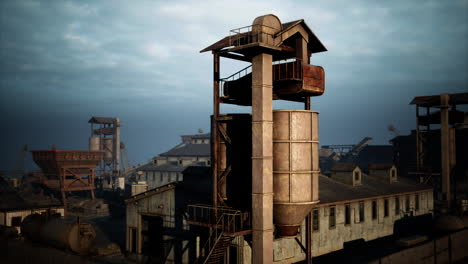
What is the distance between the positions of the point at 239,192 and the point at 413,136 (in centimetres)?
5756

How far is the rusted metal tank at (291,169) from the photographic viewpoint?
18062mm

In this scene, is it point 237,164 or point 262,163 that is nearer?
point 262,163

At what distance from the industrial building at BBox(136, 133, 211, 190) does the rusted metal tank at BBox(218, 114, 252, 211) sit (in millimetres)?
49012

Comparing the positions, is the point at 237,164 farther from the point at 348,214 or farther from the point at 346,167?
the point at 346,167

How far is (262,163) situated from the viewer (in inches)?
683

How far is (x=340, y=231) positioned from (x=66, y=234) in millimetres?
20250

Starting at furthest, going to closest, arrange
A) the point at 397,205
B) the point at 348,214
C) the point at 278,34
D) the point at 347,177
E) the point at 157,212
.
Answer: the point at 397,205, the point at 347,177, the point at 348,214, the point at 157,212, the point at 278,34

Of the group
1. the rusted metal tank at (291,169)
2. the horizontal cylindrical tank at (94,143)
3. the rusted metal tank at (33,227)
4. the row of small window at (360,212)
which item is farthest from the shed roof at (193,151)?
the rusted metal tank at (291,169)

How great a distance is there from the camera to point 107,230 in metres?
42.0

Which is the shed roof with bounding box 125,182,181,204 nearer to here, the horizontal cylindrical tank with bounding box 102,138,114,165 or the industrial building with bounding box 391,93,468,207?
the industrial building with bounding box 391,93,468,207

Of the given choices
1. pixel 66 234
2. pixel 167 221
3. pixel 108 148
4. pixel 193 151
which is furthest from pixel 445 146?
pixel 108 148

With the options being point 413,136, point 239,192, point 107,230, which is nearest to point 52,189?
point 107,230

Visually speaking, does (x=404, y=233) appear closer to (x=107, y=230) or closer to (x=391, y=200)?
(x=391, y=200)

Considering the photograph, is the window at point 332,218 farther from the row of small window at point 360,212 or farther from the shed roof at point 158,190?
the shed roof at point 158,190
